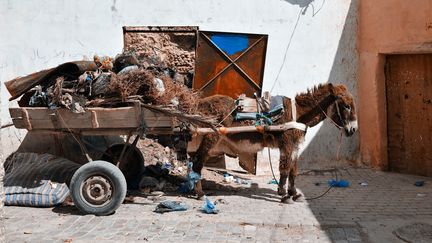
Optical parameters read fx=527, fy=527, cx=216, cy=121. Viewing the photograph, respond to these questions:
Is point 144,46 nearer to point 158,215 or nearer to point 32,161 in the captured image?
point 32,161

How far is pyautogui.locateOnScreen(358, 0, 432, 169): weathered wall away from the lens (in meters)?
9.54

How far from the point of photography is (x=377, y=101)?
10.2 m

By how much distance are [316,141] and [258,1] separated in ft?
9.68

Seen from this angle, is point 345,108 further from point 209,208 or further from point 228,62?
point 228,62

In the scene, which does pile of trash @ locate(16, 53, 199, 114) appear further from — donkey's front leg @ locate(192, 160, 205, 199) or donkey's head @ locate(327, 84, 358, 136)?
donkey's head @ locate(327, 84, 358, 136)

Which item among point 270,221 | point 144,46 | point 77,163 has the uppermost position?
point 144,46

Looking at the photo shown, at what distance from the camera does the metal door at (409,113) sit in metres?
9.56

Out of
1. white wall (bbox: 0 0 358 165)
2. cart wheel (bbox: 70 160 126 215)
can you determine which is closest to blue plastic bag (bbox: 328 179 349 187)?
white wall (bbox: 0 0 358 165)

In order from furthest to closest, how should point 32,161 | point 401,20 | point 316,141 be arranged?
1. point 316,141
2. point 401,20
3. point 32,161

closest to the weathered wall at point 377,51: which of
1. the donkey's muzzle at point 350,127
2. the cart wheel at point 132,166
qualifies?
the donkey's muzzle at point 350,127

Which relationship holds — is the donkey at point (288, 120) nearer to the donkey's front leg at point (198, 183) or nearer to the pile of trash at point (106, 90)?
the donkey's front leg at point (198, 183)

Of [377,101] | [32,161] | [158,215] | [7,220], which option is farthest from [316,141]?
[7,220]

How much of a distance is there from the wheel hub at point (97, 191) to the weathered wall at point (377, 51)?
555cm

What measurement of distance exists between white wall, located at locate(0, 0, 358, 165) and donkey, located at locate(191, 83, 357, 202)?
2218mm
